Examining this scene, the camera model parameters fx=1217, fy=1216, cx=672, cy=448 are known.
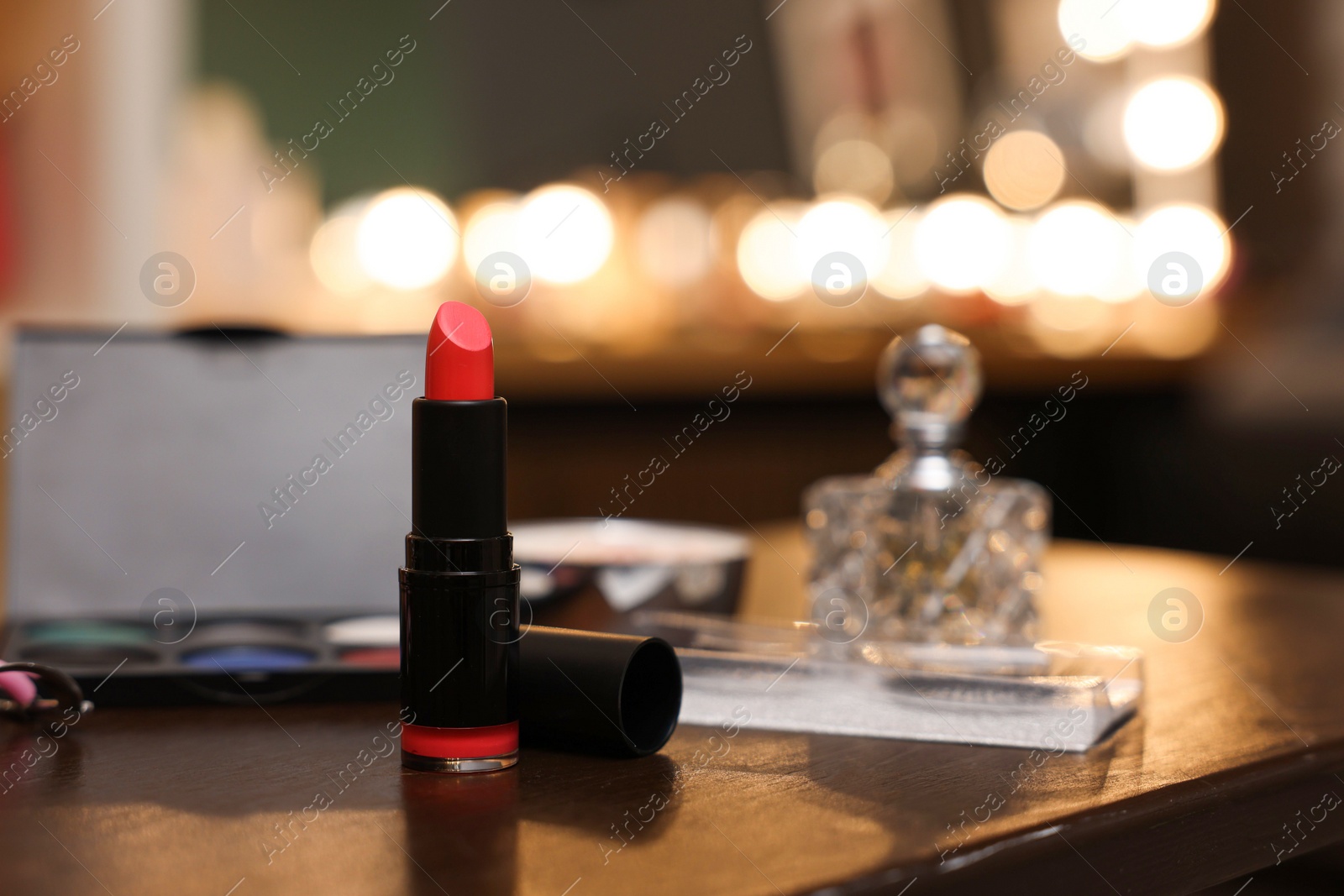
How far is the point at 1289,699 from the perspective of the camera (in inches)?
25.2

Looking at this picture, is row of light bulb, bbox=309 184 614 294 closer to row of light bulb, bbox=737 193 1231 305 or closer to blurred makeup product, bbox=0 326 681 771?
row of light bulb, bbox=737 193 1231 305

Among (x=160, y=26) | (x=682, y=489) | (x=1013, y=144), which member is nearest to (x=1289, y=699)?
(x=682, y=489)

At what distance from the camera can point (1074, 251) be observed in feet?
10.0

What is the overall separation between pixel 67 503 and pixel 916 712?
0.50 meters

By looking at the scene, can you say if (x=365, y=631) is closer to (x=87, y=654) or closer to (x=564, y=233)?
(x=87, y=654)

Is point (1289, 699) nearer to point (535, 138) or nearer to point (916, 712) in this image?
point (916, 712)

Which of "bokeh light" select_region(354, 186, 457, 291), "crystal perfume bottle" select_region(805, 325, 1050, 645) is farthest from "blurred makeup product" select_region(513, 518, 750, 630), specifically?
"bokeh light" select_region(354, 186, 457, 291)

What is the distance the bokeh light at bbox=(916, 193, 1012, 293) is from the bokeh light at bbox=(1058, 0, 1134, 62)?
1.85 ft

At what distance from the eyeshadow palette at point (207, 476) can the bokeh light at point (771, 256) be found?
200cm

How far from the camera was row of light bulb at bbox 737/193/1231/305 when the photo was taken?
2912 mm

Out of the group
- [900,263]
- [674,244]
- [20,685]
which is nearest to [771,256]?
[674,244]

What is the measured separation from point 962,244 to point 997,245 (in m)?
0.10

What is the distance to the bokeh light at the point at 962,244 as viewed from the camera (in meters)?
2.97

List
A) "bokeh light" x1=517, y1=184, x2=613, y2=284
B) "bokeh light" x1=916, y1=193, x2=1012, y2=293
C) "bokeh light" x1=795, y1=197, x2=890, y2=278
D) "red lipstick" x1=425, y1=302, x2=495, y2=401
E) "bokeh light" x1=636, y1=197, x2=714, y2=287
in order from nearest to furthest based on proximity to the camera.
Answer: "red lipstick" x1=425, y1=302, x2=495, y2=401 < "bokeh light" x1=517, y1=184, x2=613, y2=284 < "bokeh light" x1=636, y1=197, x2=714, y2=287 < "bokeh light" x1=795, y1=197, x2=890, y2=278 < "bokeh light" x1=916, y1=193, x2=1012, y2=293
